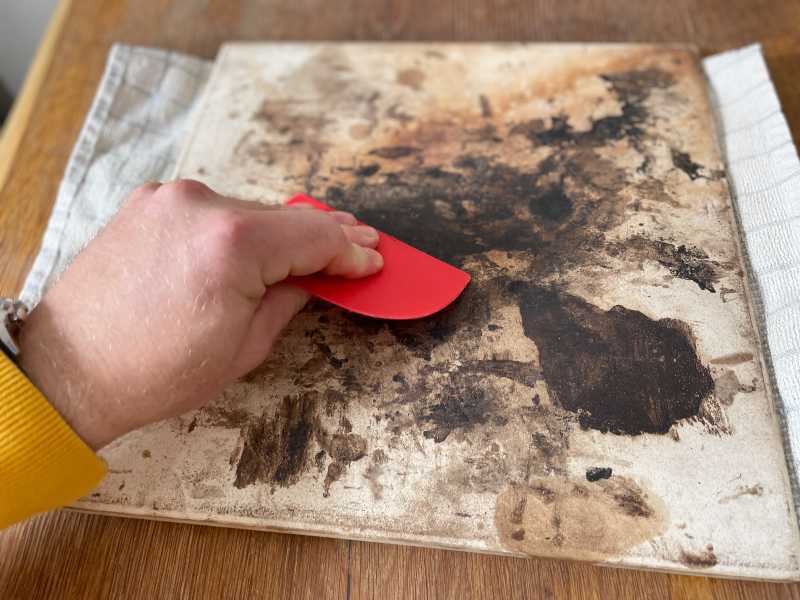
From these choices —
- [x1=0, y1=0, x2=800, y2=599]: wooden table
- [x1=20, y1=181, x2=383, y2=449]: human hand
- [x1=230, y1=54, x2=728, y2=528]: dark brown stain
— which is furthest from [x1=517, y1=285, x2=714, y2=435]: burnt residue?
[x1=20, y1=181, x2=383, y2=449]: human hand

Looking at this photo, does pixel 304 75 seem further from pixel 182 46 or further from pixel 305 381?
pixel 305 381

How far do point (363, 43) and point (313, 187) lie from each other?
0.28m

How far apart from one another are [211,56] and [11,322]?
572 mm

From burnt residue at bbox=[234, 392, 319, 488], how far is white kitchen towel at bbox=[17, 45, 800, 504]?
0.33m

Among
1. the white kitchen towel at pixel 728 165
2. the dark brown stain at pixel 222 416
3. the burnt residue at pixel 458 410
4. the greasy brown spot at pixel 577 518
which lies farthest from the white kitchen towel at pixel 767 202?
the dark brown stain at pixel 222 416

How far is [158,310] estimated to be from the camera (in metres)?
0.55

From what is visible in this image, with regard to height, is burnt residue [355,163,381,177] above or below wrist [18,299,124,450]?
above

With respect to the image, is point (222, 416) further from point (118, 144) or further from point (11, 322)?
point (118, 144)

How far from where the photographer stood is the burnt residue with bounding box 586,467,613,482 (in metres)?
0.57

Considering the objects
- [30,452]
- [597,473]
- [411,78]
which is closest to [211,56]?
[411,78]

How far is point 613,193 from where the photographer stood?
29.0 inches

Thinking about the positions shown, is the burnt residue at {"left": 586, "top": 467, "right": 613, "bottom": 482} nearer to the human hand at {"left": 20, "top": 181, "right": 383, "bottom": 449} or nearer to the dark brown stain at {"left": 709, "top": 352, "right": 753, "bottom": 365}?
Result: the dark brown stain at {"left": 709, "top": 352, "right": 753, "bottom": 365}

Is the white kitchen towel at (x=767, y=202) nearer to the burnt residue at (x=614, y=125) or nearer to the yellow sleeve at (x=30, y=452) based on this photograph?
the burnt residue at (x=614, y=125)

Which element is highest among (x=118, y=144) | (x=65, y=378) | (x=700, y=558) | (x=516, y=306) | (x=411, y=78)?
(x=411, y=78)
